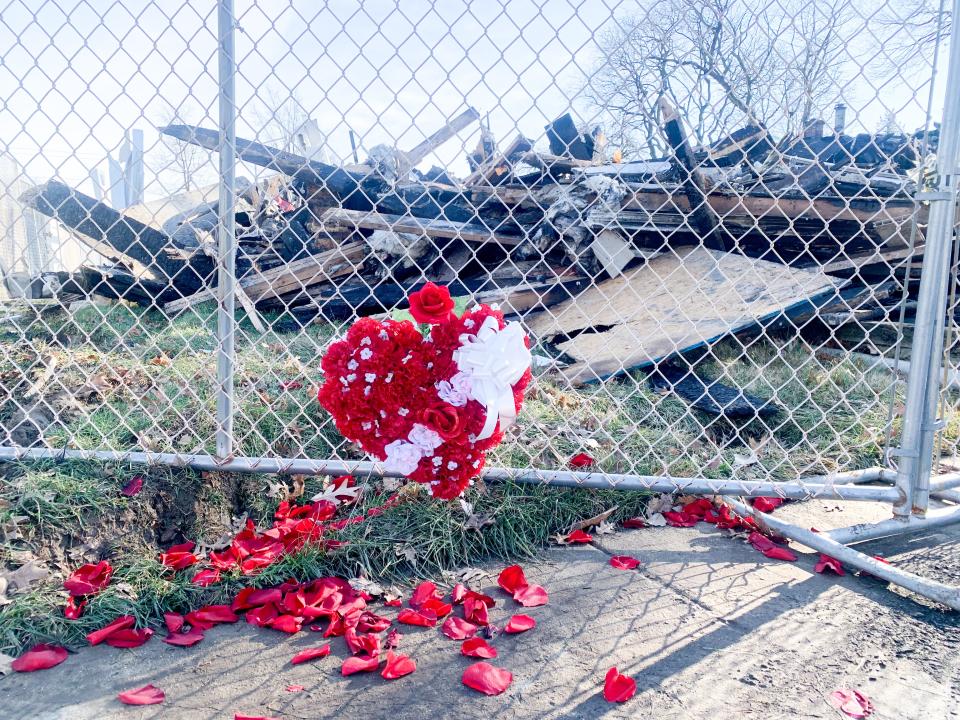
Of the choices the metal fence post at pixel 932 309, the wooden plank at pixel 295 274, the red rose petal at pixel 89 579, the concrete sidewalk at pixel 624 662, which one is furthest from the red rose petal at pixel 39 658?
the wooden plank at pixel 295 274

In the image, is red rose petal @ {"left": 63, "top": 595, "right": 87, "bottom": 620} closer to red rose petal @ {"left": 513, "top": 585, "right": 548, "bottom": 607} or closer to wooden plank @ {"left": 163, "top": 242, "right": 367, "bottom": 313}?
red rose petal @ {"left": 513, "top": 585, "right": 548, "bottom": 607}

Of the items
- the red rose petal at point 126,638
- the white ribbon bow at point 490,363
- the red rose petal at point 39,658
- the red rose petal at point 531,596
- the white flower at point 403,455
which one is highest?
the white ribbon bow at point 490,363

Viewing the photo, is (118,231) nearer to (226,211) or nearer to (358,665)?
(226,211)

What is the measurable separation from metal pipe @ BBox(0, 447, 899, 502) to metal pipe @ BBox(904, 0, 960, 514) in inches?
15.0

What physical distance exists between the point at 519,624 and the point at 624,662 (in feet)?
0.95

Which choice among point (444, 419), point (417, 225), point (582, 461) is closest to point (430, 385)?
point (444, 419)

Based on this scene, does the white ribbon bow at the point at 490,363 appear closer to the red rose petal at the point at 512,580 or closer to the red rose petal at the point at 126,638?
the red rose petal at the point at 512,580

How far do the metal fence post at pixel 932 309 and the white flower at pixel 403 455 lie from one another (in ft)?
5.08

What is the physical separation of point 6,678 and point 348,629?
80 cm

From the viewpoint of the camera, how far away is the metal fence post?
210cm

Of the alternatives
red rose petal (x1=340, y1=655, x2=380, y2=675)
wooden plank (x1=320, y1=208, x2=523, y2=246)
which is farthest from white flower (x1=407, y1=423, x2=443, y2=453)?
wooden plank (x1=320, y1=208, x2=523, y2=246)

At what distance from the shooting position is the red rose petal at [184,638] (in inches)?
72.6

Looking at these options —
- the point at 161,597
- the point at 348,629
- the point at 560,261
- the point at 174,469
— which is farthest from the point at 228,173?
the point at 560,261

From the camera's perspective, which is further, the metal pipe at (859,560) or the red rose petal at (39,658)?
the metal pipe at (859,560)
